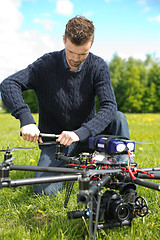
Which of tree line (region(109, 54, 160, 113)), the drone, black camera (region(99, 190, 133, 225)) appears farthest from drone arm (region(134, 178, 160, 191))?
tree line (region(109, 54, 160, 113))

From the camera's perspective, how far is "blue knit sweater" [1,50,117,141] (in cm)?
362

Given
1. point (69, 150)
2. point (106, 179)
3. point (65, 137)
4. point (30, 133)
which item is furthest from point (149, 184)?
point (69, 150)

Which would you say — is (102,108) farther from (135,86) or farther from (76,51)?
(135,86)

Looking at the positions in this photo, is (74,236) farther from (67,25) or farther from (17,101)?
(67,25)

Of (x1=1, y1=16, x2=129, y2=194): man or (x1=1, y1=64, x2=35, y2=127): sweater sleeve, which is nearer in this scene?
(x1=1, y1=64, x2=35, y2=127): sweater sleeve

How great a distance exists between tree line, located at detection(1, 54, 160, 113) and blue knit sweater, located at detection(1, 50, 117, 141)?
4604 centimetres

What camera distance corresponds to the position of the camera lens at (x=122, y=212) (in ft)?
7.15

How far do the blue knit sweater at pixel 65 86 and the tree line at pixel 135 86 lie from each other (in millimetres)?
46037

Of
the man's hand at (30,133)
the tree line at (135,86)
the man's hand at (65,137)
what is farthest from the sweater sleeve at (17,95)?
the tree line at (135,86)

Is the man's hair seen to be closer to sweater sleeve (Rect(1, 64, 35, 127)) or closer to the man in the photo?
the man

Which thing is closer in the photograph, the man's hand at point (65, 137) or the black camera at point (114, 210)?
the black camera at point (114, 210)

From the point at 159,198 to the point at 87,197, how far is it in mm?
1873

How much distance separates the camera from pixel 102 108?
346 cm

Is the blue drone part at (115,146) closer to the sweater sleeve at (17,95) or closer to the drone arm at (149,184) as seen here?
the drone arm at (149,184)
